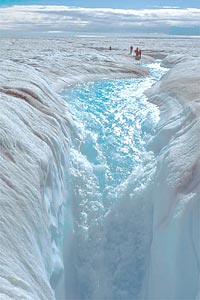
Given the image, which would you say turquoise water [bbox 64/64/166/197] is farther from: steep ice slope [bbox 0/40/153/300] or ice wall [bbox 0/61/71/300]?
ice wall [bbox 0/61/71/300]

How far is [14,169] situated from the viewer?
995cm

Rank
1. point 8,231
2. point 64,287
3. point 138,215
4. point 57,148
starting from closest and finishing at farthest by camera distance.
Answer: point 8,231 < point 64,287 < point 138,215 < point 57,148

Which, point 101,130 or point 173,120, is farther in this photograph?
point 101,130

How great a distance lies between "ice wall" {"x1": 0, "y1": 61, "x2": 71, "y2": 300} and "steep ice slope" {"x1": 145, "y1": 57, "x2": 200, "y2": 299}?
1965 mm

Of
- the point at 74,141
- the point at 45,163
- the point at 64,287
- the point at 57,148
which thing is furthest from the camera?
the point at 74,141

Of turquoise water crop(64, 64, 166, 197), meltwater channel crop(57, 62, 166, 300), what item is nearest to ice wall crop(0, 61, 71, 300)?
meltwater channel crop(57, 62, 166, 300)

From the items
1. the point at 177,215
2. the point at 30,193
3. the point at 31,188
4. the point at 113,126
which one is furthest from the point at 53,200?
the point at 113,126

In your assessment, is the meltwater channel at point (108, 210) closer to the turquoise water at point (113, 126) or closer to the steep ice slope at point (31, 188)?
the turquoise water at point (113, 126)

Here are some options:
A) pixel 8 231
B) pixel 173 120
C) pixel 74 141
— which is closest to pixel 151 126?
pixel 173 120

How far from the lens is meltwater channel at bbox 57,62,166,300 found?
1046cm

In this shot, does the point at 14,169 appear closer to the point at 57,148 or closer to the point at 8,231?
the point at 8,231

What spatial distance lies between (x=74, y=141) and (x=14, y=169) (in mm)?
5366

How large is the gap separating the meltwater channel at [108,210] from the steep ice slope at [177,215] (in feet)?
1.49

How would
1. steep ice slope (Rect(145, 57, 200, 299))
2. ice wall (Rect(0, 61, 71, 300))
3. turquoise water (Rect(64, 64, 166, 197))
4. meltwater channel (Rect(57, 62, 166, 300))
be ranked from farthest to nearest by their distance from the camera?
turquoise water (Rect(64, 64, 166, 197)) → meltwater channel (Rect(57, 62, 166, 300)) → steep ice slope (Rect(145, 57, 200, 299)) → ice wall (Rect(0, 61, 71, 300))
